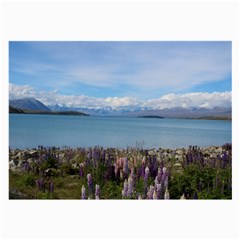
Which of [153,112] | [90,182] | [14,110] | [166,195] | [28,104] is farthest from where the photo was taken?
[153,112]

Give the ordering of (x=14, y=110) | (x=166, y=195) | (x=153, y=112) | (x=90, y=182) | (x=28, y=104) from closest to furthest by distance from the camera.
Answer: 1. (x=166, y=195)
2. (x=90, y=182)
3. (x=14, y=110)
4. (x=28, y=104)
5. (x=153, y=112)

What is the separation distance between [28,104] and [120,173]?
176 centimetres

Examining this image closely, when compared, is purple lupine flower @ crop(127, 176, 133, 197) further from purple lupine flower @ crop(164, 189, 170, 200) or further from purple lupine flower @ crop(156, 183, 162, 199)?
purple lupine flower @ crop(164, 189, 170, 200)

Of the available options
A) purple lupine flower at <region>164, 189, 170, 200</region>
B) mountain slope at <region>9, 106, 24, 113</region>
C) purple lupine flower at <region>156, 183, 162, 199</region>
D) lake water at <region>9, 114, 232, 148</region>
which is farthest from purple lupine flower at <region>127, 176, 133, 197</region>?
mountain slope at <region>9, 106, 24, 113</region>

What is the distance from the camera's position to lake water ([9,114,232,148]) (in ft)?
23.1

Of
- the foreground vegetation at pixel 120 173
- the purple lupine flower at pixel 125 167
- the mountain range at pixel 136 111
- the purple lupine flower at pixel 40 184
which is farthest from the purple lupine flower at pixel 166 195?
the purple lupine flower at pixel 40 184

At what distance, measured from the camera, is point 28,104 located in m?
7.00

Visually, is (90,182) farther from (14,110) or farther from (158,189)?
(14,110)

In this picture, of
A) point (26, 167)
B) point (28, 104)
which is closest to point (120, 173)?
point (26, 167)

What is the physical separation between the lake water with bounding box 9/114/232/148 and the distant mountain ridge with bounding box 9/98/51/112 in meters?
0.14
